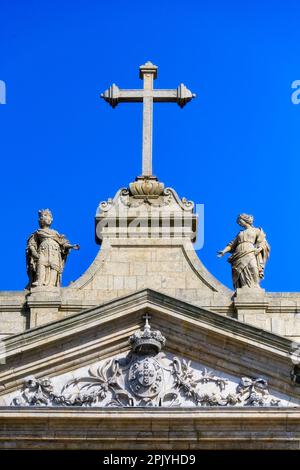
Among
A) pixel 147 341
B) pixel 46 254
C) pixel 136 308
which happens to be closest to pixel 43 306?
pixel 46 254

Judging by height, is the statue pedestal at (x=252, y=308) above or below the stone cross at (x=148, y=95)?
below

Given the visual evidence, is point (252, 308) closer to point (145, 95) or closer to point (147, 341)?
point (147, 341)

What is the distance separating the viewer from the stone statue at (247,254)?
90.4 ft

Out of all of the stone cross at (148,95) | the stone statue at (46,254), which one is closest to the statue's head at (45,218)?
the stone statue at (46,254)

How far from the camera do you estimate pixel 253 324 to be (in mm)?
26891

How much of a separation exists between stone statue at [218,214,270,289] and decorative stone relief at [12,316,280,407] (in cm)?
191

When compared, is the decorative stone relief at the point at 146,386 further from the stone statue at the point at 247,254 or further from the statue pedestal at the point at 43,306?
the stone statue at the point at 247,254

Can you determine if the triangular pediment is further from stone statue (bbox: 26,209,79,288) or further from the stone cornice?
stone statue (bbox: 26,209,79,288)

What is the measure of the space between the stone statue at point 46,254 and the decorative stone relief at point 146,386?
1966mm

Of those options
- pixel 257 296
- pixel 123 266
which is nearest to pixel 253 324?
pixel 257 296

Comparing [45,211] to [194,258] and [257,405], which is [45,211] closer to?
[194,258]

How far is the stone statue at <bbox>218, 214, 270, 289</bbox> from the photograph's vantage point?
27547 mm

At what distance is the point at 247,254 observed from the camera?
1089 inches
